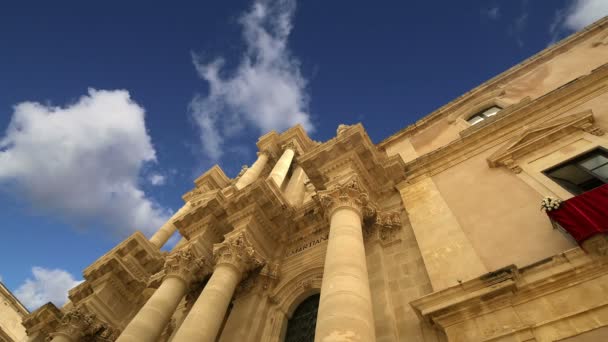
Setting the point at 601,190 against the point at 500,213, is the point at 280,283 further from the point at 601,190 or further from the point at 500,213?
the point at 601,190

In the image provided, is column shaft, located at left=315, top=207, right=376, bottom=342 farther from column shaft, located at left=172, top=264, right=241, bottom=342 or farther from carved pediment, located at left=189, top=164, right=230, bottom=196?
carved pediment, located at left=189, top=164, right=230, bottom=196

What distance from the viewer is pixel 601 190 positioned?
23.5ft

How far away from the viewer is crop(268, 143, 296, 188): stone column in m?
18.4

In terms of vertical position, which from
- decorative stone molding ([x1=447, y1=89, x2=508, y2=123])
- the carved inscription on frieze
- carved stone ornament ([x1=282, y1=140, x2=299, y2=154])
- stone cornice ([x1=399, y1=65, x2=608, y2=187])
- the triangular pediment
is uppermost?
carved stone ornament ([x1=282, y1=140, x2=299, y2=154])

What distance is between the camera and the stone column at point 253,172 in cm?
1939

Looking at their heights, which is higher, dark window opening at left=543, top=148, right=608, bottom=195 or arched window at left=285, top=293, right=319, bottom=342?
dark window opening at left=543, top=148, right=608, bottom=195

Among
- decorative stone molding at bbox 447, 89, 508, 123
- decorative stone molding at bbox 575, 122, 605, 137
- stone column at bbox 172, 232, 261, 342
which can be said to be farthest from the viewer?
decorative stone molding at bbox 447, 89, 508, 123

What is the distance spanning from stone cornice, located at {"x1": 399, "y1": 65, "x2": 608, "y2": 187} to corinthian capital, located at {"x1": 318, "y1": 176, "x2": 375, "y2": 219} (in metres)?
2.88

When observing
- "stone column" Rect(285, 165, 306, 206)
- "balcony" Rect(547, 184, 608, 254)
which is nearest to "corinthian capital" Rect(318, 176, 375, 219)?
"balcony" Rect(547, 184, 608, 254)

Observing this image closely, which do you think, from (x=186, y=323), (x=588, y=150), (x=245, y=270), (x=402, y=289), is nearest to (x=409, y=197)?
(x=402, y=289)

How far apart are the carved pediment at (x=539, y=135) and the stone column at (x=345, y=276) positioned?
14.9ft

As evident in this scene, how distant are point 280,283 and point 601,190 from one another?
8954 millimetres

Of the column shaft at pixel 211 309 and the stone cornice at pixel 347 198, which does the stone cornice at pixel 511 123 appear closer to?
the stone cornice at pixel 347 198

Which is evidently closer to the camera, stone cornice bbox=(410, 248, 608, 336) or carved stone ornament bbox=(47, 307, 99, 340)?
stone cornice bbox=(410, 248, 608, 336)
